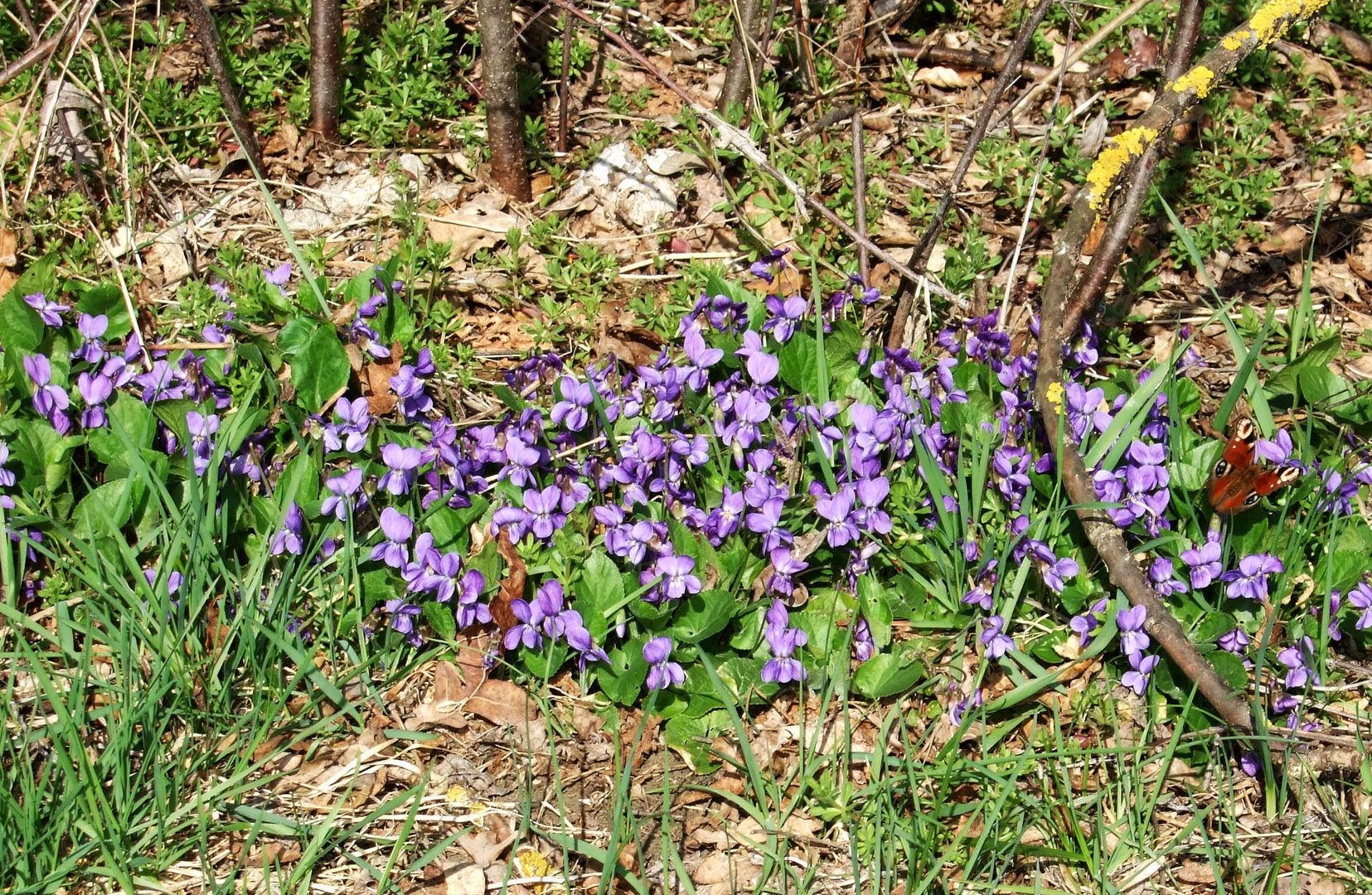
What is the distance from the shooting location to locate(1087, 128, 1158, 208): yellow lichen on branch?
2.79 meters

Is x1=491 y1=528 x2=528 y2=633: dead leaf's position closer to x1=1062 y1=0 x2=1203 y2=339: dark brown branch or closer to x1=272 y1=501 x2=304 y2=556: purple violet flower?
x1=272 y1=501 x2=304 y2=556: purple violet flower

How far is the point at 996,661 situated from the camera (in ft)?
9.24

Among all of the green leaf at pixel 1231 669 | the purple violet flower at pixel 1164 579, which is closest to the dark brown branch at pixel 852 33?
the purple violet flower at pixel 1164 579

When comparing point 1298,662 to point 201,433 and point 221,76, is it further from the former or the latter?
point 221,76

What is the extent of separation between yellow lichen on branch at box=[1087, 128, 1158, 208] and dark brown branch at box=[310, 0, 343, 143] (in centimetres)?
247

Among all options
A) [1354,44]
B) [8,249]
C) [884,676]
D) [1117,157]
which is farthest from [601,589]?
[1354,44]

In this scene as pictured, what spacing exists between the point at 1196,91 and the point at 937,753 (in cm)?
174

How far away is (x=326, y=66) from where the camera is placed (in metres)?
→ 3.89

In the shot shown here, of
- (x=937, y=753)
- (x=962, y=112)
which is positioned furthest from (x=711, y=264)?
(x=937, y=753)

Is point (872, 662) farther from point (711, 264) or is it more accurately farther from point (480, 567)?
point (711, 264)

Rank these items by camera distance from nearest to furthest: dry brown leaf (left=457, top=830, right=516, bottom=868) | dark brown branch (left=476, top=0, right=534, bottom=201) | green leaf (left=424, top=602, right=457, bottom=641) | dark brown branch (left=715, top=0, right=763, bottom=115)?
dry brown leaf (left=457, top=830, right=516, bottom=868) → green leaf (left=424, top=602, right=457, bottom=641) → dark brown branch (left=476, top=0, right=534, bottom=201) → dark brown branch (left=715, top=0, right=763, bottom=115)

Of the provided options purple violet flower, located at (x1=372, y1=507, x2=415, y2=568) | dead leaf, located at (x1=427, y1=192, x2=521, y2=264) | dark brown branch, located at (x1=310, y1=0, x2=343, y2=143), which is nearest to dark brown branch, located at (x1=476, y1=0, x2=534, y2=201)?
dead leaf, located at (x1=427, y1=192, x2=521, y2=264)

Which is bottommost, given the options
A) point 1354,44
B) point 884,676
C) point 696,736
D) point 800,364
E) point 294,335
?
point 696,736

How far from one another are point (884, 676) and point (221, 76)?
2.76 m
